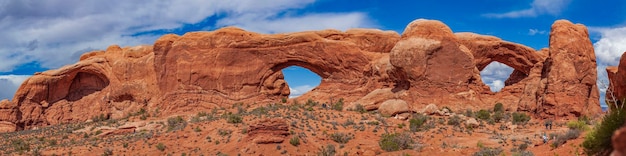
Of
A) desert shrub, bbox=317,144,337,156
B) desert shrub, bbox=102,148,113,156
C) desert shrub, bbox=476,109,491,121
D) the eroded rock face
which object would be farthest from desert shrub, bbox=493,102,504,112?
desert shrub, bbox=102,148,113,156

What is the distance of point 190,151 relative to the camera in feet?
93.2

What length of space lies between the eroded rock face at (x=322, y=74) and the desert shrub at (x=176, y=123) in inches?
123

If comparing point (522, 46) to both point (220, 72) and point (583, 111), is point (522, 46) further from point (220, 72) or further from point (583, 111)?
point (220, 72)

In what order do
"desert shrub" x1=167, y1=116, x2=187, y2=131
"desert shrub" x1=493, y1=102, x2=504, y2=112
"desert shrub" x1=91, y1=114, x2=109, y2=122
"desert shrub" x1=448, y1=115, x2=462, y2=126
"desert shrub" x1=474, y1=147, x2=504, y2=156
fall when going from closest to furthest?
"desert shrub" x1=474, y1=147, x2=504, y2=156 → "desert shrub" x1=448, y1=115, x2=462, y2=126 → "desert shrub" x1=167, y1=116, x2=187, y2=131 → "desert shrub" x1=493, y1=102, x2=504, y2=112 → "desert shrub" x1=91, y1=114, x2=109, y2=122

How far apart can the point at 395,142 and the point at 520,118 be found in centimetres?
900

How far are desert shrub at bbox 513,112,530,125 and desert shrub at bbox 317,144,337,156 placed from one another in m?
10.6

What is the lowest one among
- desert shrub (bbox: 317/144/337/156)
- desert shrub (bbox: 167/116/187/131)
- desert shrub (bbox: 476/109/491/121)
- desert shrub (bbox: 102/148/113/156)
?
desert shrub (bbox: 102/148/113/156)

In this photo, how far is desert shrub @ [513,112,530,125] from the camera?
103 feet

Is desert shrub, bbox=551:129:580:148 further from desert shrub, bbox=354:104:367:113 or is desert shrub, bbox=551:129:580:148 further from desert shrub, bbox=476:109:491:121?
desert shrub, bbox=354:104:367:113

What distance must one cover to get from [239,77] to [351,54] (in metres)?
7.65

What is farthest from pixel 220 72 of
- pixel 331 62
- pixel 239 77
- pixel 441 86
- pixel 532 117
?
pixel 532 117

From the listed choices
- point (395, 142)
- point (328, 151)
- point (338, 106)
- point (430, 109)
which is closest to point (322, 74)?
point (338, 106)

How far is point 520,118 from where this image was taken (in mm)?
31750

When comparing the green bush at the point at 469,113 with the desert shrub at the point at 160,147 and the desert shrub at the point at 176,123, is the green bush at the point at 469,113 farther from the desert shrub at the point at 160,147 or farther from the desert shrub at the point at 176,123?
the desert shrub at the point at 160,147
